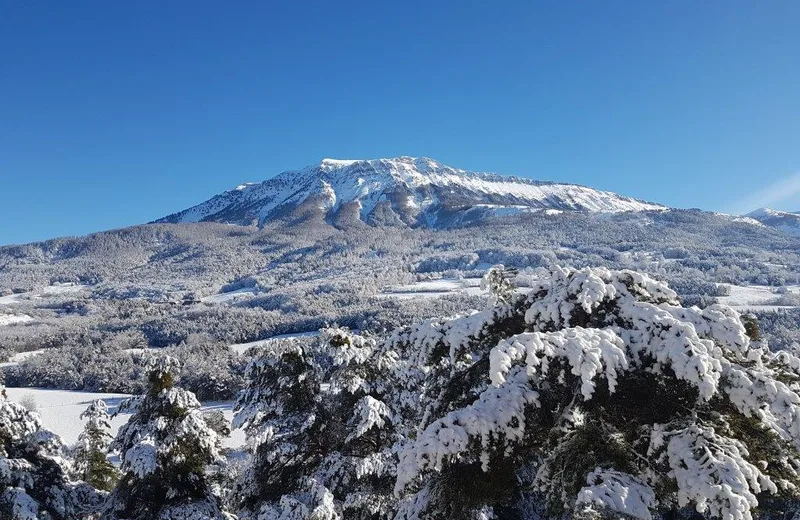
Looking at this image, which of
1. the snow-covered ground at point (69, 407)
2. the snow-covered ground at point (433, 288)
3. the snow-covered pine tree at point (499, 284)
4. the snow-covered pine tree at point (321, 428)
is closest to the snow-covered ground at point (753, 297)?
the snow-covered ground at point (433, 288)

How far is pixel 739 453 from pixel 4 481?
Result: 10660 millimetres

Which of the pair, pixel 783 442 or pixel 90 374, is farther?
pixel 90 374

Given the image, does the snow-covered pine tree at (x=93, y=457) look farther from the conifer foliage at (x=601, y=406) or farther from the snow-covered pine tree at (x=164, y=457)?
the conifer foliage at (x=601, y=406)

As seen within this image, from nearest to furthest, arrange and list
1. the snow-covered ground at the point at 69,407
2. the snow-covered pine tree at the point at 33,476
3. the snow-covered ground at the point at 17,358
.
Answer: the snow-covered pine tree at the point at 33,476 → the snow-covered ground at the point at 69,407 → the snow-covered ground at the point at 17,358

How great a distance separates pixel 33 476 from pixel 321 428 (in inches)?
205

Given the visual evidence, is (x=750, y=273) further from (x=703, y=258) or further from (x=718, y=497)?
(x=718, y=497)

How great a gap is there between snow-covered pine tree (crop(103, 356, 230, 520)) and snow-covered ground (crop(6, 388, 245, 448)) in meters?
48.2

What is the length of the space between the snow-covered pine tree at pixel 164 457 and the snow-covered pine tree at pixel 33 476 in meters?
0.88

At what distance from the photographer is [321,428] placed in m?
9.41

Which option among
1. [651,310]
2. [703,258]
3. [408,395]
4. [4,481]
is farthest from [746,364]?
[703,258]

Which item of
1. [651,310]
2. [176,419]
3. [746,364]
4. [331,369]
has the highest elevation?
[651,310]

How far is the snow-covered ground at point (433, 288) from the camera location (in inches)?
6260

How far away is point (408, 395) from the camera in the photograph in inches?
373

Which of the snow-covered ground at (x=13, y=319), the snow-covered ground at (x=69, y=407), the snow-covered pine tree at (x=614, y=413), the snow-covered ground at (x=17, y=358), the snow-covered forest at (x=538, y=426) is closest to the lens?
the snow-covered pine tree at (x=614, y=413)
